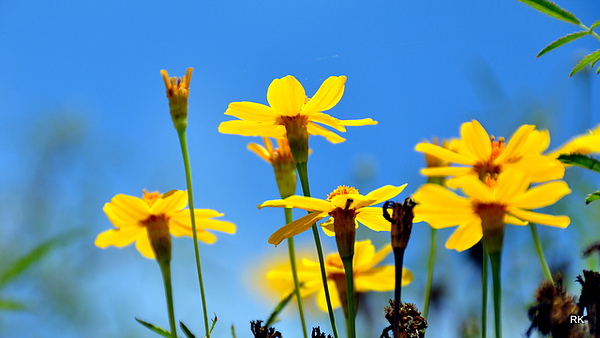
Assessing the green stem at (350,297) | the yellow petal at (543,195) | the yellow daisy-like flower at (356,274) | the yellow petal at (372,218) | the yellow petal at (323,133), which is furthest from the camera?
the yellow daisy-like flower at (356,274)

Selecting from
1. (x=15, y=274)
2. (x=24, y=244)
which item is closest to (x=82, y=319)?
(x=24, y=244)

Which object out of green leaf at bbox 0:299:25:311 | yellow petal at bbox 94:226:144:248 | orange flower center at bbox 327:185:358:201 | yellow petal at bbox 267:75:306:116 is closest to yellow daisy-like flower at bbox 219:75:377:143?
yellow petal at bbox 267:75:306:116

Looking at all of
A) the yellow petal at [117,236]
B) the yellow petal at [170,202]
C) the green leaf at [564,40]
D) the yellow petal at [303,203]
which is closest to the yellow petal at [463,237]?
the yellow petal at [303,203]

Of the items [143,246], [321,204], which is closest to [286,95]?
[321,204]

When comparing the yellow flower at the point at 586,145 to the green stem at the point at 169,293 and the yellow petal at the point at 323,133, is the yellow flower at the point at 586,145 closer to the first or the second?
the yellow petal at the point at 323,133

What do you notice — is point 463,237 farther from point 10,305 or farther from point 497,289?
point 10,305

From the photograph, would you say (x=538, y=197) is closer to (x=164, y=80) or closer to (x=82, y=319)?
(x=164, y=80)

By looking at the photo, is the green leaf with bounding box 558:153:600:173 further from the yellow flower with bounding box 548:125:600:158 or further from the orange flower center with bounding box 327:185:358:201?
the orange flower center with bounding box 327:185:358:201
